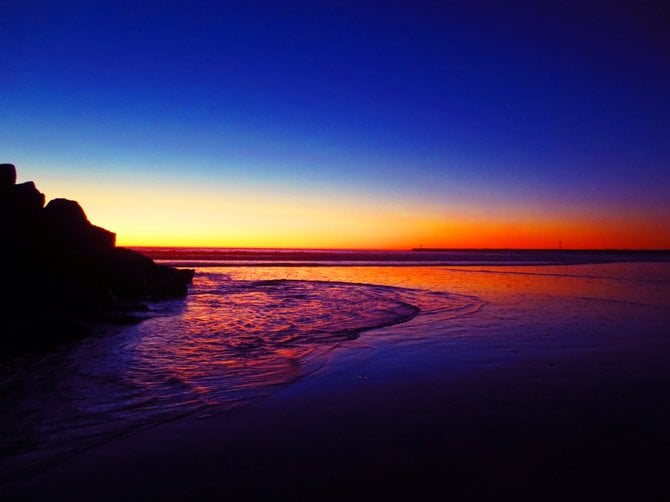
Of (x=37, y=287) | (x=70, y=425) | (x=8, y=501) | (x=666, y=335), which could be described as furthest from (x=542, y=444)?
(x=37, y=287)

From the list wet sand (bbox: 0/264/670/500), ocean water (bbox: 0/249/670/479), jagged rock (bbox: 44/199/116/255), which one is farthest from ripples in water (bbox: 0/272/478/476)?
jagged rock (bbox: 44/199/116/255)

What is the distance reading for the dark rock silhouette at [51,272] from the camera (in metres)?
9.53

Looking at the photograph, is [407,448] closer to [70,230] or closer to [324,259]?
[70,230]

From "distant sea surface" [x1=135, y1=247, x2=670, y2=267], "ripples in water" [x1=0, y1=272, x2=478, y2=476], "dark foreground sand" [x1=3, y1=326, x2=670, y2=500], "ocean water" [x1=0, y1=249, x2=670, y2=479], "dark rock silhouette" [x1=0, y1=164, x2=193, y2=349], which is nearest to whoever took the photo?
"dark foreground sand" [x1=3, y1=326, x2=670, y2=500]

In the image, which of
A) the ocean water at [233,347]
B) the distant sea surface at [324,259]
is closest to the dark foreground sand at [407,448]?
the ocean water at [233,347]

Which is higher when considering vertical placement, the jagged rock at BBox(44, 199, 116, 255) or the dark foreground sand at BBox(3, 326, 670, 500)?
the jagged rock at BBox(44, 199, 116, 255)

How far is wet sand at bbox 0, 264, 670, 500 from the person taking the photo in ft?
11.3

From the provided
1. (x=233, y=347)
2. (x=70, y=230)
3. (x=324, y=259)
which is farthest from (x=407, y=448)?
(x=324, y=259)

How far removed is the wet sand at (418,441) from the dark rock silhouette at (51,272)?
6.34 m

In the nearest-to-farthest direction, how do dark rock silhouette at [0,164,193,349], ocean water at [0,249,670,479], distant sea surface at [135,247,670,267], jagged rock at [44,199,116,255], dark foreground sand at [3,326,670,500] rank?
dark foreground sand at [3,326,670,500]
ocean water at [0,249,670,479]
dark rock silhouette at [0,164,193,349]
jagged rock at [44,199,116,255]
distant sea surface at [135,247,670,267]

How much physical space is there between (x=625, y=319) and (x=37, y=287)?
1608 cm

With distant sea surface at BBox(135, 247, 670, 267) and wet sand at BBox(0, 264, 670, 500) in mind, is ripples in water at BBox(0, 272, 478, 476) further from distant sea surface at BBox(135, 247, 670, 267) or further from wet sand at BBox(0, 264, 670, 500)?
distant sea surface at BBox(135, 247, 670, 267)

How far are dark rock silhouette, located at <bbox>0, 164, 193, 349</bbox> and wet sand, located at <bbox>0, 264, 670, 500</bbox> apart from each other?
250 inches

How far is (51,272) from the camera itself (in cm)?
1197
